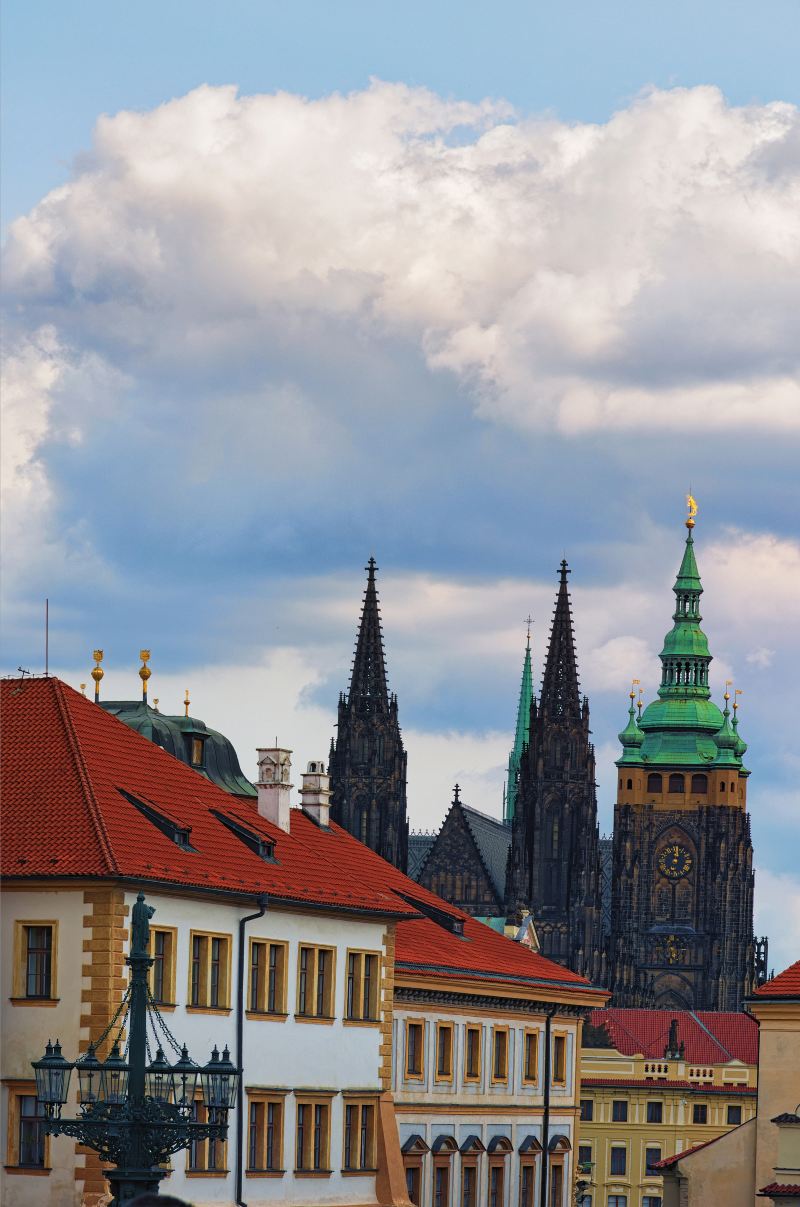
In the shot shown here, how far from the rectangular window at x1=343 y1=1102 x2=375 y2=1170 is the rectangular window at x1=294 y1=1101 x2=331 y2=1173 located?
1068 mm

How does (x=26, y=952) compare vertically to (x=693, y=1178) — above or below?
above

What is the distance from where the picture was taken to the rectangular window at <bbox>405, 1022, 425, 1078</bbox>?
253ft

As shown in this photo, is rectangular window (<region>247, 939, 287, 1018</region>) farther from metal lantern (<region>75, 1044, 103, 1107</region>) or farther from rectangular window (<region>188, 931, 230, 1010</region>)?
metal lantern (<region>75, 1044, 103, 1107</region>)

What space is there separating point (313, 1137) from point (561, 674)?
11998 centimetres

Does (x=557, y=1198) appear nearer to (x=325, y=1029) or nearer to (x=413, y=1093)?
(x=413, y=1093)

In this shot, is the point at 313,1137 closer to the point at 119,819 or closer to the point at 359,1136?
the point at 359,1136

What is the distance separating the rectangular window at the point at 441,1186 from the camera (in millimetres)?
78188

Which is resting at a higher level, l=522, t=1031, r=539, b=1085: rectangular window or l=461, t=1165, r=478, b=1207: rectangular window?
l=522, t=1031, r=539, b=1085: rectangular window

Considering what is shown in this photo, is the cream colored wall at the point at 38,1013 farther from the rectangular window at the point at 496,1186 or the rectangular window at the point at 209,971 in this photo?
the rectangular window at the point at 496,1186

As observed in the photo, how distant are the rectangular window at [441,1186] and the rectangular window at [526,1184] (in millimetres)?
4897

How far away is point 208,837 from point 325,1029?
17.7 feet

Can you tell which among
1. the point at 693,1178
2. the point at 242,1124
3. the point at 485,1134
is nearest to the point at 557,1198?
the point at 485,1134

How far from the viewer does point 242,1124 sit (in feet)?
209

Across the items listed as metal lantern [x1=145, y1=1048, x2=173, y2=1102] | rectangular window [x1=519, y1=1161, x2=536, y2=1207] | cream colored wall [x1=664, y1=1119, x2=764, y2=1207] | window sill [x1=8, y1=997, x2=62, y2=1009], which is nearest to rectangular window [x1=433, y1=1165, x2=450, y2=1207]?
rectangular window [x1=519, y1=1161, x2=536, y2=1207]
